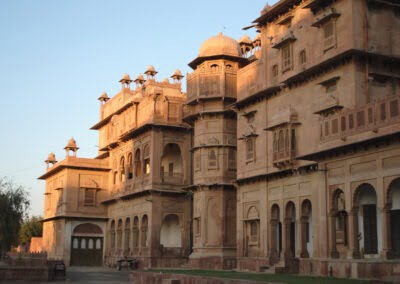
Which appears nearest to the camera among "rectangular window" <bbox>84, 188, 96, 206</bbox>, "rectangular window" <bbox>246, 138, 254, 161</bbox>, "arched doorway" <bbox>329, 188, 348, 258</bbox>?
"arched doorway" <bbox>329, 188, 348, 258</bbox>

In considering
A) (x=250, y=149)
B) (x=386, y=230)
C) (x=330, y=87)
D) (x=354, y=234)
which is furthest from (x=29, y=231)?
(x=386, y=230)

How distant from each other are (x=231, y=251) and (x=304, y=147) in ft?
39.1

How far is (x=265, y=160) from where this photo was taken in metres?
35.8

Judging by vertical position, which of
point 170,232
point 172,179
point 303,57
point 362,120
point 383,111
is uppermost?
point 303,57

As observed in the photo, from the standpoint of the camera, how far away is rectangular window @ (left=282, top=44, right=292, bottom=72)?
3359 cm

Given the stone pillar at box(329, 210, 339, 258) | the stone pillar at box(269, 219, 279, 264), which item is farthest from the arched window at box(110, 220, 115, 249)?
the stone pillar at box(329, 210, 339, 258)

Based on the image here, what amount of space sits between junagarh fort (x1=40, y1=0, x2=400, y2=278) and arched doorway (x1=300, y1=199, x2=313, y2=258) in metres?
0.06

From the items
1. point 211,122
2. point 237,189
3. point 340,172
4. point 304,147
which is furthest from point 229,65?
point 340,172

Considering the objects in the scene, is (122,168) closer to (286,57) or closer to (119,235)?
(119,235)

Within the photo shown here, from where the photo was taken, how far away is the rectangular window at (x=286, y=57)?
33.6 metres

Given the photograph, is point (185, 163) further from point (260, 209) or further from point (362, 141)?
point (362, 141)

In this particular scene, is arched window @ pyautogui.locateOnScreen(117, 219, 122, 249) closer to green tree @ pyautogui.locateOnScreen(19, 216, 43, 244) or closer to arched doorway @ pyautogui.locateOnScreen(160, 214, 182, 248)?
arched doorway @ pyautogui.locateOnScreen(160, 214, 182, 248)

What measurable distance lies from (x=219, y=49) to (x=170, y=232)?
17771 millimetres

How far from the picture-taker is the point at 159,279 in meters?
30.5
